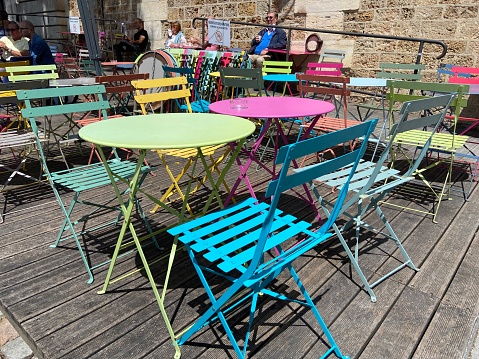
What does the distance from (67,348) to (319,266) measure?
4.91 feet

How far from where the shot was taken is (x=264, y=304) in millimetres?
2178

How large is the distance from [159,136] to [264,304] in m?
1.07

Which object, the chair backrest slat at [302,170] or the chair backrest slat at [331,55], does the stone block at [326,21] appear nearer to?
the chair backrest slat at [331,55]

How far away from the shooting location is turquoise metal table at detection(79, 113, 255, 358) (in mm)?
1909

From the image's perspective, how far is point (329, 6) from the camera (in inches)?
306

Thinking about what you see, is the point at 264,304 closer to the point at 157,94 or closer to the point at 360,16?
the point at 157,94

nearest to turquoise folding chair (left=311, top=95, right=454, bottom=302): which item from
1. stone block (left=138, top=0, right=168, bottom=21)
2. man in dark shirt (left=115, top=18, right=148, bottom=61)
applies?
stone block (left=138, top=0, right=168, bottom=21)

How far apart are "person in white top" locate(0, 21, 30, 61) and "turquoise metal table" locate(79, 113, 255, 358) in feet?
16.3

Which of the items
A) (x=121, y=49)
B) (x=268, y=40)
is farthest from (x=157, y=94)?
(x=121, y=49)

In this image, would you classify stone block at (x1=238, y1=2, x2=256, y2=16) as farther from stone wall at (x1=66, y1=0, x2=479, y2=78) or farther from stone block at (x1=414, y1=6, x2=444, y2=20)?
stone block at (x1=414, y1=6, x2=444, y2=20)

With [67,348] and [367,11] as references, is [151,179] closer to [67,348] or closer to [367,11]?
[67,348]

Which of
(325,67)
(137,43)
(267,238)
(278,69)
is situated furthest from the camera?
(137,43)

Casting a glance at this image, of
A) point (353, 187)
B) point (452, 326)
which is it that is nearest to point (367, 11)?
point (353, 187)

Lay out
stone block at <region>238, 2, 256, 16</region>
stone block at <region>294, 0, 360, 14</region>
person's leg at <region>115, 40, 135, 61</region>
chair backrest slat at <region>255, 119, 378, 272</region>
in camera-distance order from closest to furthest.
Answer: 1. chair backrest slat at <region>255, 119, 378, 272</region>
2. stone block at <region>294, 0, 360, 14</region>
3. stone block at <region>238, 2, 256, 16</region>
4. person's leg at <region>115, 40, 135, 61</region>
